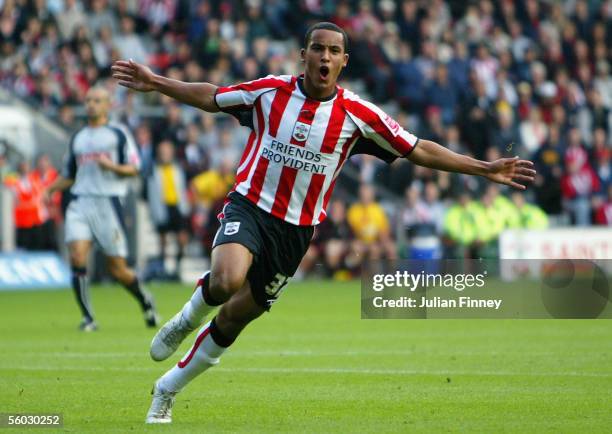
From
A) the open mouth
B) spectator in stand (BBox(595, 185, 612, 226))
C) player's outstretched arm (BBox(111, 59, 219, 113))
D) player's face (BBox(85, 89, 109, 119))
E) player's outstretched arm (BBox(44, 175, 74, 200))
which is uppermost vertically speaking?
spectator in stand (BBox(595, 185, 612, 226))

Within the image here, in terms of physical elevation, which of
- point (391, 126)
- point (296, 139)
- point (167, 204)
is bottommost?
point (296, 139)

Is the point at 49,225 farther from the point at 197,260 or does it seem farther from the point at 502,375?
the point at 502,375

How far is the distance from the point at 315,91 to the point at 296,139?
1.07 feet

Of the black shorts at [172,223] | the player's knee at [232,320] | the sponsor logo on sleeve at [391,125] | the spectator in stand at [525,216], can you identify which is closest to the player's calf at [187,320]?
the player's knee at [232,320]

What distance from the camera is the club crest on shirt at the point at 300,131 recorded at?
8.43 m

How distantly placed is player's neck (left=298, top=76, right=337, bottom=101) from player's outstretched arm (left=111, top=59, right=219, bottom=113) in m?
0.58

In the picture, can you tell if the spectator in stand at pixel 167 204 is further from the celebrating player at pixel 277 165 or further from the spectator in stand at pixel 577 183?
the celebrating player at pixel 277 165

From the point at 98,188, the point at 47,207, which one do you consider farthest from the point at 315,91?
the point at 47,207

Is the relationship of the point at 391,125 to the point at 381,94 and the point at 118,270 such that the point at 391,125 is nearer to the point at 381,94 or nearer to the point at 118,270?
the point at 118,270

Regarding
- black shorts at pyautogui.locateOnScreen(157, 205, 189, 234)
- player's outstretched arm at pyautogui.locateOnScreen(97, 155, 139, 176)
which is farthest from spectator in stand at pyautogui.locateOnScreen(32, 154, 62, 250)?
player's outstretched arm at pyautogui.locateOnScreen(97, 155, 139, 176)

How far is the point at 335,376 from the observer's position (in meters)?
10.7

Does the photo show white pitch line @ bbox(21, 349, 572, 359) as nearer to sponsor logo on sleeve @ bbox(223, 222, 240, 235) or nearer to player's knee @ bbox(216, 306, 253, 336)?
player's knee @ bbox(216, 306, 253, 336)

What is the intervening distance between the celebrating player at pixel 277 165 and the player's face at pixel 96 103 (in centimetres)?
695

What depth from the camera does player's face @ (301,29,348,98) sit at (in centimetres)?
834
